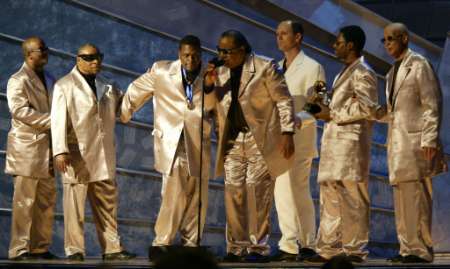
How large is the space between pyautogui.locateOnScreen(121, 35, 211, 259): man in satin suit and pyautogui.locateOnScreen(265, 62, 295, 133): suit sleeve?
54 cm

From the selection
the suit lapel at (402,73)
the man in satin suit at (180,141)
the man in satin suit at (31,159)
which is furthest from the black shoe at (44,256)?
the suit lapel at (402,73)

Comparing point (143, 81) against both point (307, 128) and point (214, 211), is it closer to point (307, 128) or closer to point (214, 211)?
point (307, 128)

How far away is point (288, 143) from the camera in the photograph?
667 centimetres

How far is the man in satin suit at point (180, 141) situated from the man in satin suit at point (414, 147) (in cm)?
136

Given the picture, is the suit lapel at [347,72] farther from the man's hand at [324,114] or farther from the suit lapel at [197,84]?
the suit lapel at [197,84]

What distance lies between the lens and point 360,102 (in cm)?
666

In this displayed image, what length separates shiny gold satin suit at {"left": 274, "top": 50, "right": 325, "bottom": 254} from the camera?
7371 mm

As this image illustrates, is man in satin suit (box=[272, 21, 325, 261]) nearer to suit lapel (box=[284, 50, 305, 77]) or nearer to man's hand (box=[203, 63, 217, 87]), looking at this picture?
suit lapel (box=[284, 50, 305, 77])

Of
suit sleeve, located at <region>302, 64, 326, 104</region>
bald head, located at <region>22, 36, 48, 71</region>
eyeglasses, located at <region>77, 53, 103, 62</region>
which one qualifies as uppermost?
bald head, located at <region>22, 36, 48, 71</region>

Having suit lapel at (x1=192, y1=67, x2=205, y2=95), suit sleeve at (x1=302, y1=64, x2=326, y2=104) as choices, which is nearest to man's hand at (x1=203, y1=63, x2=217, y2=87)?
suit lapel at (x1=192, y1=67, x2=205, y2=95)

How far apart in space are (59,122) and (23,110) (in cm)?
35

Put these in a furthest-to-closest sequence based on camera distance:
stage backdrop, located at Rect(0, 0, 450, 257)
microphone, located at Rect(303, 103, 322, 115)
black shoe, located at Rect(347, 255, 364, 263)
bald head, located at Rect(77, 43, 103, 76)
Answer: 1. stage backdrop, located at Rect(0, 0, 450, 257)
2. bald head, located at Rect(77, 43, 103, 76)
3. microphone, located at Rect(303, 103, 322, 115)
4. black shoe, located at Rect(347, 255, 364, 263)

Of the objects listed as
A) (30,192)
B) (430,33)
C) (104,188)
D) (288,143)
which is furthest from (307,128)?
(430,33)

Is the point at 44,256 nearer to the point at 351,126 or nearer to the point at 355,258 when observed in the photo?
the point at 355,258
